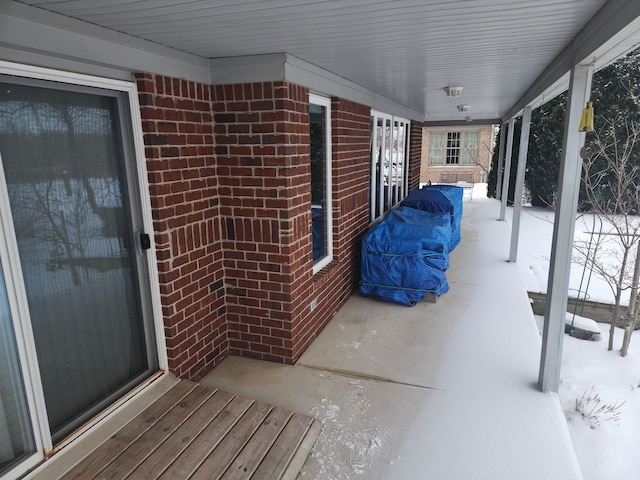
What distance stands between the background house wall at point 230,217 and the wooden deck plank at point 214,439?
1.81 ft

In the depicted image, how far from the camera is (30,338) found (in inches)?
73.8

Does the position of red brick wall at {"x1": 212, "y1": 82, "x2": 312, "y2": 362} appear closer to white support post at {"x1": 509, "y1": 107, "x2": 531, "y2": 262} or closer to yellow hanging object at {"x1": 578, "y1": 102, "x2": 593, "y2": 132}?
yellow hanging object at {"x1": 578, "y1": 102, "x2": 593, "y2": 132}

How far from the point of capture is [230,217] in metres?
3.07

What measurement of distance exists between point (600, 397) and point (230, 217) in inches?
Result: 190

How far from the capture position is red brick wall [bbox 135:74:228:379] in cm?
246

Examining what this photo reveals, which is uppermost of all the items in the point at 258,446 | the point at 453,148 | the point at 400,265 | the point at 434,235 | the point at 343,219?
the point at 453,148

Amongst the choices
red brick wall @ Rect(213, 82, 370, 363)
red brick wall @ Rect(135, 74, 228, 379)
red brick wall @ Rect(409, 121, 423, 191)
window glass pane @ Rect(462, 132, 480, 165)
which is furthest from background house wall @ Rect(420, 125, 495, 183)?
red brick wall @ Rect(135, 74, 228, 379)

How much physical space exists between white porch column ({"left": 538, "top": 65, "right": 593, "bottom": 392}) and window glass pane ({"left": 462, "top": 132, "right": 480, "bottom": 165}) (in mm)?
14603

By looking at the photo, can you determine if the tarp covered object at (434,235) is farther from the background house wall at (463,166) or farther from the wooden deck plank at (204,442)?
the background house wall at (463,166)

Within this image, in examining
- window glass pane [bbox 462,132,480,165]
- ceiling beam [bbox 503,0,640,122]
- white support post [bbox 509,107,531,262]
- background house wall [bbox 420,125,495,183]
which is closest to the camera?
ceiling beam [bbox 503,0,640,122]

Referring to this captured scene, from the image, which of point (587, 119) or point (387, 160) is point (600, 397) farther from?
→ point (587, 119)

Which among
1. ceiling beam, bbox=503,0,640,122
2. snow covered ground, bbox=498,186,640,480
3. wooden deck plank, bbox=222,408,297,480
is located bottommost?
snow covered ground, bbox=498,186,640,480

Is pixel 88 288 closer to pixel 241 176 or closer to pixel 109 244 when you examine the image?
pixel 109 244

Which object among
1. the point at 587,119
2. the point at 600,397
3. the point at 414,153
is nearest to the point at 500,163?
the point at 414,153
